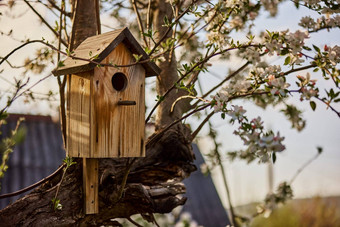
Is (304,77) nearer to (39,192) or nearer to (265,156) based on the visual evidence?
(265,156)

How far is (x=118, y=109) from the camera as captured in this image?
2555mm

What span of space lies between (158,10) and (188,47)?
0.72 m

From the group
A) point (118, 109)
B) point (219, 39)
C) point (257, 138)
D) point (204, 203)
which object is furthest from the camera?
point (204, 203)

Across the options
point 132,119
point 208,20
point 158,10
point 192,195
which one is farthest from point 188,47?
point 192,195

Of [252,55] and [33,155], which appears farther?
[33,155]

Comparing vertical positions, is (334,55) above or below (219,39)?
below

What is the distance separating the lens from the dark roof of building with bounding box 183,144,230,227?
7.27m

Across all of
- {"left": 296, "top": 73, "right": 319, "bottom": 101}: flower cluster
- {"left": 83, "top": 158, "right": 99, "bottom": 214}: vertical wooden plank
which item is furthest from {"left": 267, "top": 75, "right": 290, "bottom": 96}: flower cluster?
{"left": 83, "top": 158, "right": 99, "bottom": 214}: vertical wooden plank

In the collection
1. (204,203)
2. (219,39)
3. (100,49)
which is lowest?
(204,203)

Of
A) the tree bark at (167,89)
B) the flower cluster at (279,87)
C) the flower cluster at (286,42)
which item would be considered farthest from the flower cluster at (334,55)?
the tree bark at (167,89)

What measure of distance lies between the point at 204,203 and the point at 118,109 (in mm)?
5344

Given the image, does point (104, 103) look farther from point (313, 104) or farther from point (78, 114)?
point (313, 104)

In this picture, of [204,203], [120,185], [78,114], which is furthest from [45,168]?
[78,114]

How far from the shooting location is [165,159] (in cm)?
317
